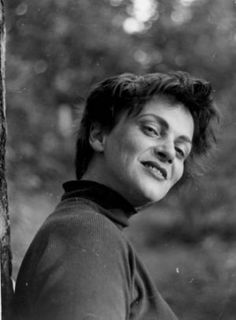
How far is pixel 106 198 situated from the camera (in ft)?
3.47

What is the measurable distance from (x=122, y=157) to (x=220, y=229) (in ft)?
7.05

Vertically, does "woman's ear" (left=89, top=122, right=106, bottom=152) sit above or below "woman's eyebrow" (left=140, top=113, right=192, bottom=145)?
below

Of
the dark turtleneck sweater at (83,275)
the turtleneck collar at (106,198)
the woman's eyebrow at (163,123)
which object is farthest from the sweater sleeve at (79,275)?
the woman's eyebrow at (163,123)

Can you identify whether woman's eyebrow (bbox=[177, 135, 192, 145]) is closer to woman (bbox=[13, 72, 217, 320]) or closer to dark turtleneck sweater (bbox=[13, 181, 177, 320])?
woman (bbox=[13, 72, 217, 320])

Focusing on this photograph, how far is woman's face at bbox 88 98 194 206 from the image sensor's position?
1.07 metres

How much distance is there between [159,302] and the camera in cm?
102

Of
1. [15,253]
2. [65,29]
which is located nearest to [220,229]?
[15,253]

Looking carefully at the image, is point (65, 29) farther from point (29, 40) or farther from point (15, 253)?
point (15, 253)

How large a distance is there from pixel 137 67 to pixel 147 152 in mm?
1832

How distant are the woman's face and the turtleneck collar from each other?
2 centimetres

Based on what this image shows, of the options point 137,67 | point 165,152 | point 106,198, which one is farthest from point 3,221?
point 137,67

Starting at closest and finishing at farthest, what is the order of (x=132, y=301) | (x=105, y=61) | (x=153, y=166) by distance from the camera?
(x=132, y=301) → (x=153, y=166) → (x=105, y=61)

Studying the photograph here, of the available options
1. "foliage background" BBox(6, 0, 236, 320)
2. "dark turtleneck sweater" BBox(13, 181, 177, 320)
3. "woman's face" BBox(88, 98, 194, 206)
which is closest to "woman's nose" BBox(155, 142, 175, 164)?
"woman's face" BBox(88, 98, 194, 206)

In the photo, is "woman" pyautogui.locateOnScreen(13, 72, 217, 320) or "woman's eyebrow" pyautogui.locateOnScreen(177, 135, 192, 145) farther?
"woman's eyebrow" pyautogui.locateOnScreen(177, 135, 192, 145)
